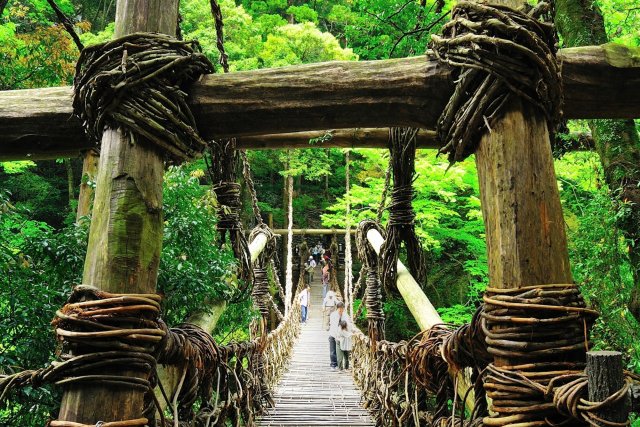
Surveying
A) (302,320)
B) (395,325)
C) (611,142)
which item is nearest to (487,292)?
(611,142)

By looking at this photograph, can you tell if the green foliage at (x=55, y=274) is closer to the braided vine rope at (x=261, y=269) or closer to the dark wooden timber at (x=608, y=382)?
the dark wooden timber at (x=608, y=382)

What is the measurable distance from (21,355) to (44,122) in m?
0.91

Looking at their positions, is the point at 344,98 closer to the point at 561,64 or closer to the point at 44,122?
the point at 561,64

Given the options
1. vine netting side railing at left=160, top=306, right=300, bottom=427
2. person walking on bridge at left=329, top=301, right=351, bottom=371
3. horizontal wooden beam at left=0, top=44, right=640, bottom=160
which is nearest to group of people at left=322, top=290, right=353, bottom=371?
person walking on bridge at left=329, top=301, right=351, bottom=371

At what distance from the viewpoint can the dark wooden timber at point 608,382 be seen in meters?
0.79

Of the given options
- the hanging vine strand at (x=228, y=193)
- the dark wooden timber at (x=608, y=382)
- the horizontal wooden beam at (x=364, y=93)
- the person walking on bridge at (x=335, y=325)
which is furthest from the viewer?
the person walking on bridge at (x=335, y=325)

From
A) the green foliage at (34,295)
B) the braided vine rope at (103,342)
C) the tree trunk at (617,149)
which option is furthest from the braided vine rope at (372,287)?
the braided vine rope at (103,342)

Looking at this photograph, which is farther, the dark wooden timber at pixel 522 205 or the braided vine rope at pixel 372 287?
the braided vine rope at pixel 372 287

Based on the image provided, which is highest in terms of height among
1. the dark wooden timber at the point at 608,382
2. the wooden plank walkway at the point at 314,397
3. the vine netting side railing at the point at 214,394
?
the dark wooden timber at the point at 608,382

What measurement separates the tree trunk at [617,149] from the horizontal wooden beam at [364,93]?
1932mm

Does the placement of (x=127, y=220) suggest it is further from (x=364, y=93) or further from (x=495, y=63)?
(x=495, y=63)

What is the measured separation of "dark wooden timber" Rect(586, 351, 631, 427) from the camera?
0.79m

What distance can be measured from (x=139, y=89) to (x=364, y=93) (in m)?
0.59

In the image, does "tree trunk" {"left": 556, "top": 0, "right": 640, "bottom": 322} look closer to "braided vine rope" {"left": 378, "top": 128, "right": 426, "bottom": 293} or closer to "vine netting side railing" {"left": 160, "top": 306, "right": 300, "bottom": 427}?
"braided vine rope" {"left": 378, "top": 128, "right": 426, "bottom": 293}
